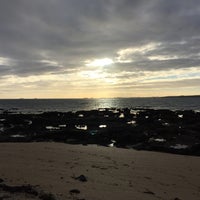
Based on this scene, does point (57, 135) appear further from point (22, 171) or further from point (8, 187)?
point (8, 187)

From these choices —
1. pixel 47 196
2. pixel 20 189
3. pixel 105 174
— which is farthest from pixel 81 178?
pixel 47 196

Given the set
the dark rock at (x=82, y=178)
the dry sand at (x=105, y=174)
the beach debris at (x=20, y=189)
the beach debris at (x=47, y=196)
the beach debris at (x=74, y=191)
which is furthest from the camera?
the dark rock at (x=82, y=178)

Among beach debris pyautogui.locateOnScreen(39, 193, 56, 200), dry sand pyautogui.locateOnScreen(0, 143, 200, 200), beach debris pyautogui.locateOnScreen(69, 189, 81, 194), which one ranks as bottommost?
dry sand pyautogui.locateOnScreen(0, 143, 200, 200)

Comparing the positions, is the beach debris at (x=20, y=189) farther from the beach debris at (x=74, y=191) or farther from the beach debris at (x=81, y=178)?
the beach debris at (x=81, y=178)

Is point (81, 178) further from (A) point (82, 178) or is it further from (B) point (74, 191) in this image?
(B) point (74, 191)

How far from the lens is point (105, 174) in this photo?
42.4 ft

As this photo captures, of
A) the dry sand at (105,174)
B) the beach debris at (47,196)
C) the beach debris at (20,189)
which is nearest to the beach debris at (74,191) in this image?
the dry sand at (105,174)

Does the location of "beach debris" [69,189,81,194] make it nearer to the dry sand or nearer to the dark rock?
the dry sand

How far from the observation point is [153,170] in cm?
1456

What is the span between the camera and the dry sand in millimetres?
10328

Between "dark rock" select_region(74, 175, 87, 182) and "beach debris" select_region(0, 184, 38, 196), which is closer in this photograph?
"beach debris" select_region(0, 184, 38, 196)

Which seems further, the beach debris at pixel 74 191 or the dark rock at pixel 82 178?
the dark rock at pixel 82 178

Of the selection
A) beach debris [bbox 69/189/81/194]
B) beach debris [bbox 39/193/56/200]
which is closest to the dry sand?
beach debris [bbox 69/189/81/194]

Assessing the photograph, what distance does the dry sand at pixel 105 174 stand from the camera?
10.3 meters
